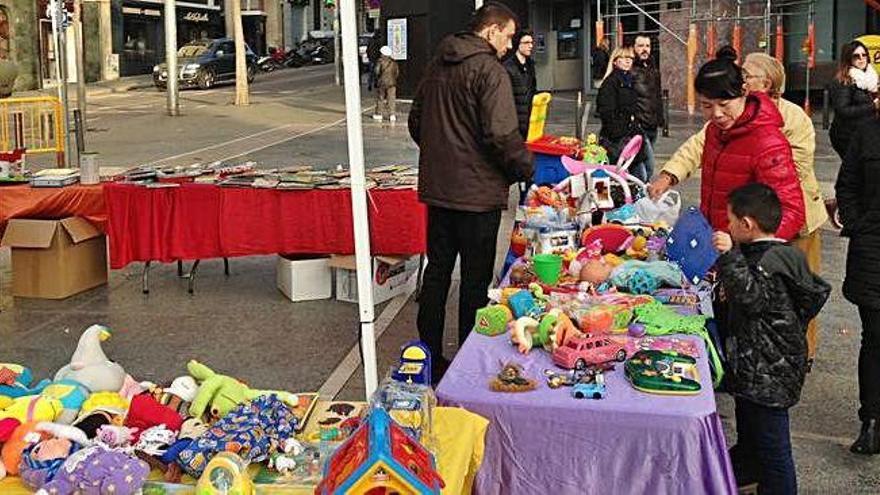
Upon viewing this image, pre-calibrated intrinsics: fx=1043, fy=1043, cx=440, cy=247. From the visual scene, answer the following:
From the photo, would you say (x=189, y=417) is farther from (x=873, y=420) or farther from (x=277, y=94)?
(x=277, y=94)

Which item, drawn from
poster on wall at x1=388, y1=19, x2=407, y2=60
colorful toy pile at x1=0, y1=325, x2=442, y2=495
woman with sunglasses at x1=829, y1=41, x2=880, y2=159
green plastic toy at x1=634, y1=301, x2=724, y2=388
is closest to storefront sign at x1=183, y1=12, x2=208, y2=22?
poster on wall at x1=388, y1=19, x2=407, y2=60

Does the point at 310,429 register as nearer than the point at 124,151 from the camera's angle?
Yes

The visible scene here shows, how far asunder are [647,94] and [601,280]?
5.59 metres

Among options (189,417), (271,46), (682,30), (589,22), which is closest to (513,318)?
(189,417)

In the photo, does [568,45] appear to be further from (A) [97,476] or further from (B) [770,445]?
(A) [97,476]

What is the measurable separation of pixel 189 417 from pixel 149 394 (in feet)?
0.78

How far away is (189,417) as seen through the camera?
3260 mm

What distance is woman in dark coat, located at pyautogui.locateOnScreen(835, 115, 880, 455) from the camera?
4289 millimetres

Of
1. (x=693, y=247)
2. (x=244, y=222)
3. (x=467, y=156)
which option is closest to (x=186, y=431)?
(x=467, y=156)

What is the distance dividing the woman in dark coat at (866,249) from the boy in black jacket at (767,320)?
782 mm

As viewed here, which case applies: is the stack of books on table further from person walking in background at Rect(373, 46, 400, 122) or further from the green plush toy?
person walking in background at Rect(373, 46, 400, 122)

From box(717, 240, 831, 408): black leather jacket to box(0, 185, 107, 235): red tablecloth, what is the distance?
5.16m

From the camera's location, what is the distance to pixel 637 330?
12.9 ft

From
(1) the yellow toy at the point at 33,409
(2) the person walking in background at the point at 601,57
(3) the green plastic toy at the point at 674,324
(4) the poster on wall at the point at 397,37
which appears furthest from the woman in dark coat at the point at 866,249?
(4) the poster on wall at the point at 397,37
